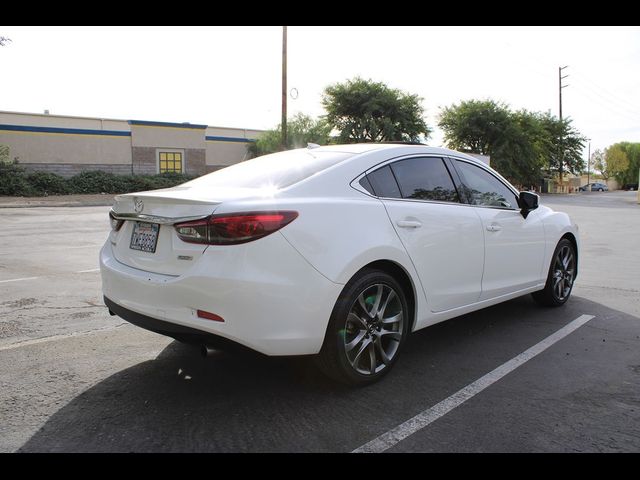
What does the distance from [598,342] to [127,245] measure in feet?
12.5

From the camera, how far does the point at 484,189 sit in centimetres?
479

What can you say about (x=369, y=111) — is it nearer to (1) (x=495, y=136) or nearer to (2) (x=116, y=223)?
(1) (x=495, y=136)

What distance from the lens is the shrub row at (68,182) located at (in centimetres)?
2711

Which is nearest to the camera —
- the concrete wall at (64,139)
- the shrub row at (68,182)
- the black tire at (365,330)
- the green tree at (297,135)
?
the black tire at (365,330)

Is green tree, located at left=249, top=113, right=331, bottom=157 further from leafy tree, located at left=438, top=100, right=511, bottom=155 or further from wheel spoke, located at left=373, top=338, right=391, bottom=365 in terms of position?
wheel spoke, located at left=373, top=338, right=391, bottom=365

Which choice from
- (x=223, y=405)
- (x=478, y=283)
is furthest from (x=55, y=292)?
(x=478, y=283)

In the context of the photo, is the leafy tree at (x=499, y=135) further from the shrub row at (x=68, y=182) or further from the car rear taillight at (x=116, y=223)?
the car rear taillight at (x=116, y=223)

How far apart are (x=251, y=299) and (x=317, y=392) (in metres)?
0.89

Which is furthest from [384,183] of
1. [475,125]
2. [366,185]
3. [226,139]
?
[475,125]

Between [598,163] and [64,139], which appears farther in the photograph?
[598,163]

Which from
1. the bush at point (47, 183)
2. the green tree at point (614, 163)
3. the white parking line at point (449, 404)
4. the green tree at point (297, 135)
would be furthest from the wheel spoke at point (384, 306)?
the green tree at point (614, 163)

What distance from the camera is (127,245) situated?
358cm

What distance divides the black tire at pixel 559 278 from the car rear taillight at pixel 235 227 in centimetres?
362

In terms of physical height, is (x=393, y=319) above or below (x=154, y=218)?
below
